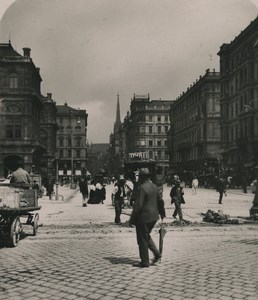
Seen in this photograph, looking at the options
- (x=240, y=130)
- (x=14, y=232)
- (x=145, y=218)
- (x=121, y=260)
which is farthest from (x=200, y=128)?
(x=145, y=218)

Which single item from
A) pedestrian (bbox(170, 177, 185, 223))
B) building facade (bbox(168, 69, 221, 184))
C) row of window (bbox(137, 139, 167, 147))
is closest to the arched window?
building facade (bbox(168, 69, 221, 184))

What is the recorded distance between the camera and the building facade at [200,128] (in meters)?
74.1

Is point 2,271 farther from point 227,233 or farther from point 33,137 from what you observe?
point 33,137

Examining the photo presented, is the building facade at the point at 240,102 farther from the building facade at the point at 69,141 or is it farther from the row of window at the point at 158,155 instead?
the building facade at the point at 69,141

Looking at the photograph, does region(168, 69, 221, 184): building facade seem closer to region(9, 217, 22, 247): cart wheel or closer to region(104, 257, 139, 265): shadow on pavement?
region(9, 217, 22, 247): cart wheel

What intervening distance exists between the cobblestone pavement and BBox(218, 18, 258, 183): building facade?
37071 mm

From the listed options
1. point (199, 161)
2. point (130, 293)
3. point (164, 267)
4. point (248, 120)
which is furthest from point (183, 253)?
point (199, 161)

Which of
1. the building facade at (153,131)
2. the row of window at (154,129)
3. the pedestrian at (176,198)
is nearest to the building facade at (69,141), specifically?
the building facade at (153,131)

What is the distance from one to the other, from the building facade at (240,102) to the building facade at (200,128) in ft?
16.4

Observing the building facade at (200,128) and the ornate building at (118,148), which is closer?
the building facade at (200,128)

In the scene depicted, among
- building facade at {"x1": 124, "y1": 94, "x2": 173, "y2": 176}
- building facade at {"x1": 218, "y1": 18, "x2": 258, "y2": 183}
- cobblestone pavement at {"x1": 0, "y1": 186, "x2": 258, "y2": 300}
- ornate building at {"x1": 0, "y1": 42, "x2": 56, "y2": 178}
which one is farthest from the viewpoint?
building facade at {"x1": 124, "y1": 94, "x2": 173, "y2": 176}

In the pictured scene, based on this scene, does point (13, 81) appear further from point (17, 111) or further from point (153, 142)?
point (153, 142)

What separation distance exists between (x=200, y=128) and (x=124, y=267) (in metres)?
71.8

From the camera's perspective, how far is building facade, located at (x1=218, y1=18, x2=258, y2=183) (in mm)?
52625
